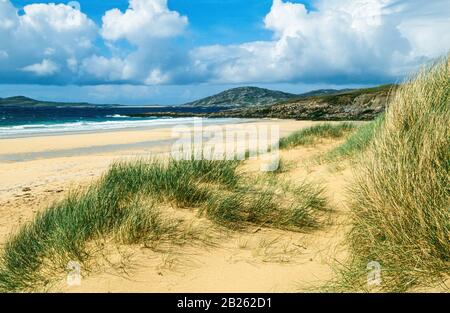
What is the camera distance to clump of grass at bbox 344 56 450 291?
3064 millimetres

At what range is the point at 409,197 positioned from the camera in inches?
135

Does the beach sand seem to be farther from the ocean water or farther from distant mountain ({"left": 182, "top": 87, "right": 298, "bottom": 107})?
distant mountain ({"left": 182, "top": 87, "right": 298, "bottom": 107})

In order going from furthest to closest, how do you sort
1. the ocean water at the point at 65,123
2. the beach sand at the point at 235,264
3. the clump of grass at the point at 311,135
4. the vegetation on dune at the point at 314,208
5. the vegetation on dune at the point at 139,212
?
the ocean water at the point at 65,123 < the clump of grass at the point at 311,135 < the vegetation on dune at the point at 139,212 < the beach sand at the point at 235,264 < the vegetation on dune at the point at 314,208

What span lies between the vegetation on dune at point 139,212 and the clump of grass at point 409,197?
3.88ft

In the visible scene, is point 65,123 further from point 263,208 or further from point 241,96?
point 241,96

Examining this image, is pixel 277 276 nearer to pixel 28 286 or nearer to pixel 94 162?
pixel 28 286

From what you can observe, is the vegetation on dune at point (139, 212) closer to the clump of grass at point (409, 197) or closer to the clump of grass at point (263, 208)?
the clump of grass at point (263, 208)

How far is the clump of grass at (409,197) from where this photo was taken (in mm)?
3064

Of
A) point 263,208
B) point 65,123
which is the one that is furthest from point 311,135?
point 65,123

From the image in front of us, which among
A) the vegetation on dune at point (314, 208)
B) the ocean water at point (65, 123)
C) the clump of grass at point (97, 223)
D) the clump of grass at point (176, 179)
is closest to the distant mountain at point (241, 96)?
the ocean water at point (65, 123)

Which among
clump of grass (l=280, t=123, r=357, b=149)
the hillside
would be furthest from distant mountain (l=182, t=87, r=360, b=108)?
clump of grass (l=280, t=123, r=357, b=149)

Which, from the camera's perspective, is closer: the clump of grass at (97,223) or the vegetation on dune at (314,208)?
the vegetation on dune at (314,208)

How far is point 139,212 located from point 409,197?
2532mm
